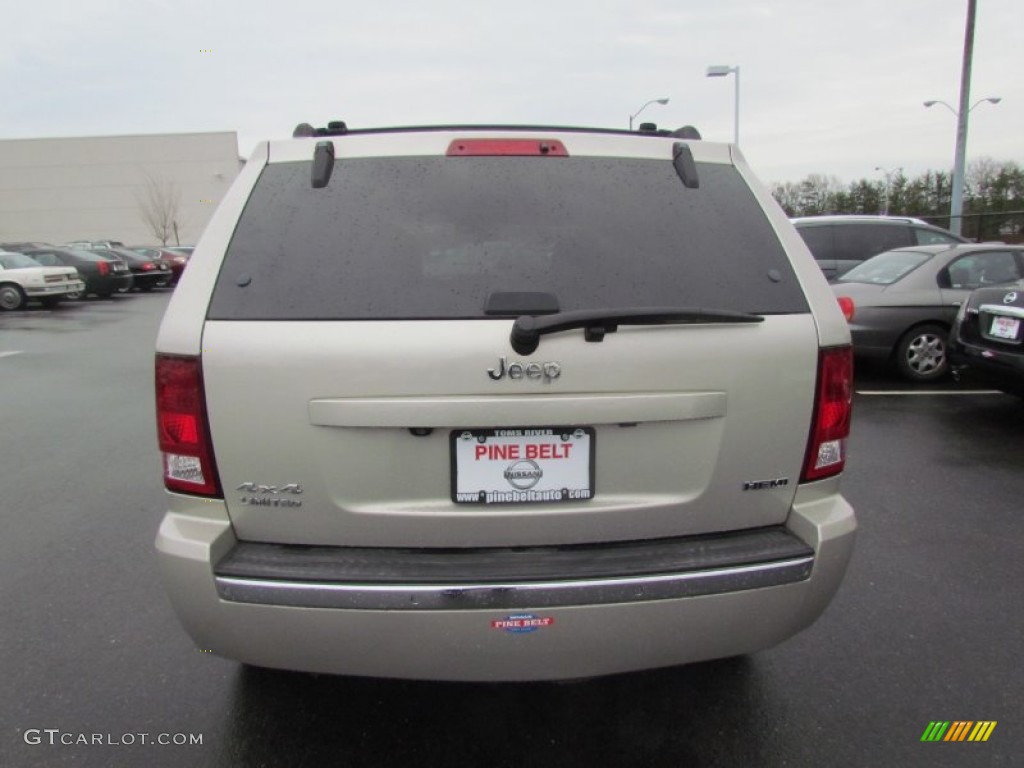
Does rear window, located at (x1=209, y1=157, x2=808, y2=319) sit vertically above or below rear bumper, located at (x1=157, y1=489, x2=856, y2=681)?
above

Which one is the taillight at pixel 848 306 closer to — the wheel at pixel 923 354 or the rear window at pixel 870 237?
the wheel at pixel 923 354

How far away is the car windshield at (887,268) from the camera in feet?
25.4

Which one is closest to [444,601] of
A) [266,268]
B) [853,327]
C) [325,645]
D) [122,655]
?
[325,645]

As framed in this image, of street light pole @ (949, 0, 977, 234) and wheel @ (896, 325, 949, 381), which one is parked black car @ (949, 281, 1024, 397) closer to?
wheel @ (896, 325, 949, 381)

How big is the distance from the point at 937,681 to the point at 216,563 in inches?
100

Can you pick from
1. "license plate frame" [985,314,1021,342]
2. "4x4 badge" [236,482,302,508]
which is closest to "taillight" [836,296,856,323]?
"license plate frame" [985,314,1021,342]

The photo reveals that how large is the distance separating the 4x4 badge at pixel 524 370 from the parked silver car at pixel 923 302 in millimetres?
6622

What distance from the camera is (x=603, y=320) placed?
1874 mm

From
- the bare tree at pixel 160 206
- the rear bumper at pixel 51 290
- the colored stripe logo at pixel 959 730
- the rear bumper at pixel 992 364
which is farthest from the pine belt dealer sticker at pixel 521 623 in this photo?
the bare tree at pixel 160 206

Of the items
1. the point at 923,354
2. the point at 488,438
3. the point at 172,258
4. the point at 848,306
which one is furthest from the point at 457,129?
the point at 172,258

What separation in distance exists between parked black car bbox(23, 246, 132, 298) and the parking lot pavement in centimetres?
2052

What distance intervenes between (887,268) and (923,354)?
112cm

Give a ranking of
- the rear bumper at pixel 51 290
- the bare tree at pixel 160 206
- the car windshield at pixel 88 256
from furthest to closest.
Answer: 1. the bare tree at pixel 160 206
2. the car windshield at pixel 88 256
3. the rear bumper at pixel 51 290

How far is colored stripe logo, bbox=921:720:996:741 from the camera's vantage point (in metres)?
2.28
